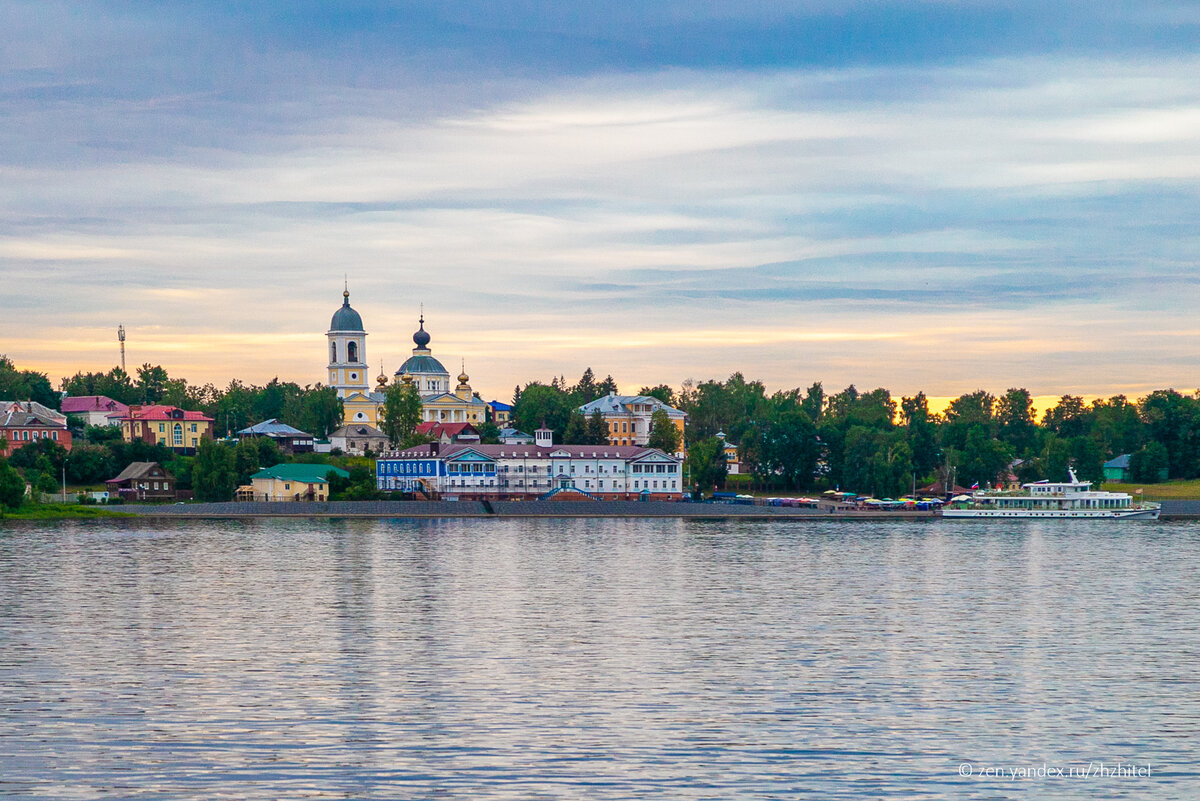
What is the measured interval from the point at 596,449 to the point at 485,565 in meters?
79.3

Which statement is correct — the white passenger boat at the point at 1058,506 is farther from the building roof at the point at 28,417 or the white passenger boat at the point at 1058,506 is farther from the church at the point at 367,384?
the building roof at the point at 28,417

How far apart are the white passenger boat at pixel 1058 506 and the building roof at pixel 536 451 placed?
116 ft

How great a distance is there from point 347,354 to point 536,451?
56.9 meters

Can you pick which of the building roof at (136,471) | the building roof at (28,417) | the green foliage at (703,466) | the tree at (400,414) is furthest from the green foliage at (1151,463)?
the building roof at (28,417)

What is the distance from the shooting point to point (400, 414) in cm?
16512

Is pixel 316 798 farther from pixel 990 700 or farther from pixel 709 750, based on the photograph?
pixel 990 700

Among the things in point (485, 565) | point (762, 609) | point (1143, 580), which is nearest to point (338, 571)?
point (485, 565)

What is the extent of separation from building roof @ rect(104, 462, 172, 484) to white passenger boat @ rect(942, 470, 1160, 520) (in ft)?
265

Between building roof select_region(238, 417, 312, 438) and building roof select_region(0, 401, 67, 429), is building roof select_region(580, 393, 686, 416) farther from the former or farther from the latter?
building roof select_region(0, 401, 67, 429)

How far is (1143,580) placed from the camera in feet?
203

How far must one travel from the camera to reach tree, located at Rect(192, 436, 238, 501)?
132 m

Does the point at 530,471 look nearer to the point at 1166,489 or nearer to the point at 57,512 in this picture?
the point at 57,512

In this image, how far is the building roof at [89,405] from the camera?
182625 millimetres

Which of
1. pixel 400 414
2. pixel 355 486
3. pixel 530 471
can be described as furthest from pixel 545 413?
pixel 355 486
